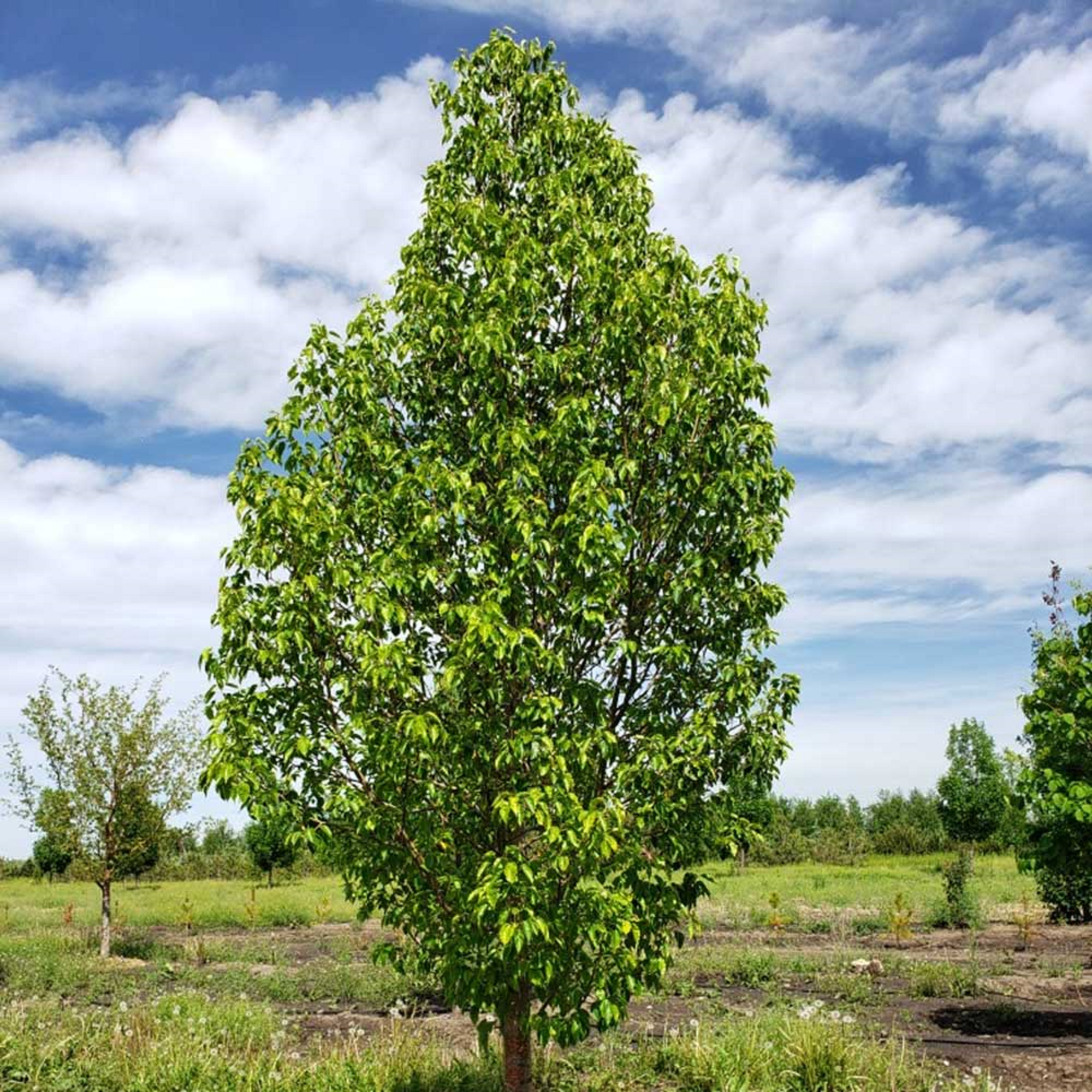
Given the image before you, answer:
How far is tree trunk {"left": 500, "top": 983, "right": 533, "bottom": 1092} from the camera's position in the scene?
8.07m

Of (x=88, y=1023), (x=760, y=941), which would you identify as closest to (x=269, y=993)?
(x=88, y=1023)

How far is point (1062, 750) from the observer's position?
41.1ft

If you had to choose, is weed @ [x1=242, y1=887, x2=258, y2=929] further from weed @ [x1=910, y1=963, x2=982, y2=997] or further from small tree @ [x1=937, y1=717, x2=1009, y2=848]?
small tree @ [x1=937, y1=717, x2=1009, y2=848]

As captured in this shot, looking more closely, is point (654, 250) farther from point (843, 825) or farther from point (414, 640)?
point (843, 825)

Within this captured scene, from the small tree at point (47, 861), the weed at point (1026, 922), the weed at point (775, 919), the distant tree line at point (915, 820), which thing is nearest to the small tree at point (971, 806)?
the distant tree line at point (915, 820)

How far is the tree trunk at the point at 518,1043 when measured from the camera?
807 centimetres

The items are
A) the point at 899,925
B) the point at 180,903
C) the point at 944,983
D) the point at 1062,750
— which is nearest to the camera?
the point at 1062,750

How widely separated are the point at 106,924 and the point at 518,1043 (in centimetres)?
1744

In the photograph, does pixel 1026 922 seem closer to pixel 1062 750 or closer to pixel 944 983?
pixel 944 983

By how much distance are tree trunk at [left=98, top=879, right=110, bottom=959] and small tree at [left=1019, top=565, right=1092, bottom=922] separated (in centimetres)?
1872

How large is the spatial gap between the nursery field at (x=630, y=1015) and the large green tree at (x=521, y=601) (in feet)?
4.52

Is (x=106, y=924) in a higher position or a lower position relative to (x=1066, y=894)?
higher

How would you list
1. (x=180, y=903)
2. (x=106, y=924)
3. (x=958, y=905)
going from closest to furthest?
(x=106, y=924) → (x=958, y=905) → (x=180, y=903)

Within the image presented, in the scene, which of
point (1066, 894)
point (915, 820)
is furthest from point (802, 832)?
point (1066, 894)
